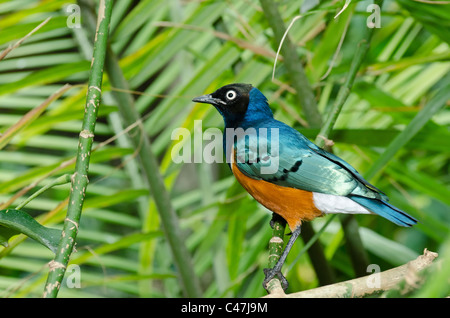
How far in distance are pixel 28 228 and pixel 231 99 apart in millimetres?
653

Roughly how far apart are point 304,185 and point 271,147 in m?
0.13

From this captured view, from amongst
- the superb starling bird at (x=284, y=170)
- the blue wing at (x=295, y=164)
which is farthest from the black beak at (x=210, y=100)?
the blue wing at (x=295, y=164)

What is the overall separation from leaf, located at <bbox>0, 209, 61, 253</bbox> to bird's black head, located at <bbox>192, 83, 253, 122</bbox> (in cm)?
57

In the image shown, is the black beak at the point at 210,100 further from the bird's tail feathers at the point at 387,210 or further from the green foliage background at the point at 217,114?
the bird's tail feathers at the point at 387,210

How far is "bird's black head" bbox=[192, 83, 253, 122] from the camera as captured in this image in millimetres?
1353

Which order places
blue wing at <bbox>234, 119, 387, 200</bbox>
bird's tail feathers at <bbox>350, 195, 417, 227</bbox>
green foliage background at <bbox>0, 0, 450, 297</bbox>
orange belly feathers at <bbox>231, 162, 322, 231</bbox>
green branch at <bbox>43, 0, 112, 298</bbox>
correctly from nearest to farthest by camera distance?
green branch at <bbox>43, 0, 112, 298</bbox>, bird's tail feathers at <bbox>350, 195, 417, 227</bbox>, blue wing at <bbox>234, 119, 387, 200</bbox>, orange belly feathers at <bbox>231, 162, 322, 231</bbox>, green foliage background at <bbox>0, 0, 450, 297</bbox>

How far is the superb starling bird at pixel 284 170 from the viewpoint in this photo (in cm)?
123

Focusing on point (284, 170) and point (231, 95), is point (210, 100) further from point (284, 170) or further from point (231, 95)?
point (284, 170)

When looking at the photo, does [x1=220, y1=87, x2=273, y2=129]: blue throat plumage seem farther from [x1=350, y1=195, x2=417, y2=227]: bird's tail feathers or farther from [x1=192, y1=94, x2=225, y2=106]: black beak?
[x1=350, y1=195, x2=417, y2=227]: bird's tail feathers

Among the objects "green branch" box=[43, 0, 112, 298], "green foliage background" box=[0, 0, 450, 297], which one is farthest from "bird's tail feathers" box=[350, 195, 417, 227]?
"green branch" box=[43, 0, 112, 298]
